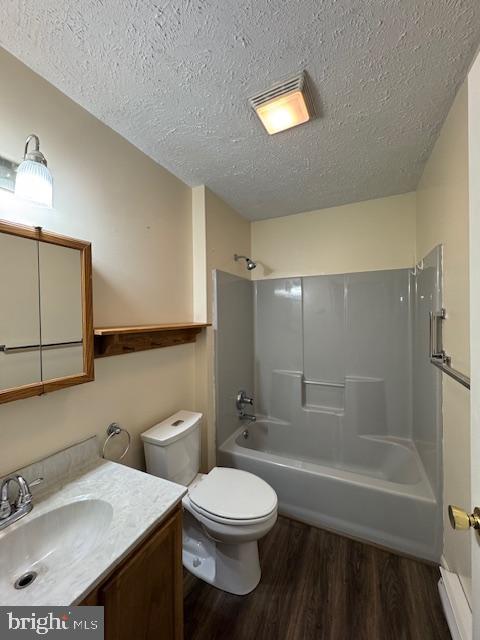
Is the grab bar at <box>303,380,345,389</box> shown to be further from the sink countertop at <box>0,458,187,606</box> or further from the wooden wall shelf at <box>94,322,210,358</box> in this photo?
the sink countertop at <box>0,458,187,606</box>

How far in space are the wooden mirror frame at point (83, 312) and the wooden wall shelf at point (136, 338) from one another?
0.07m

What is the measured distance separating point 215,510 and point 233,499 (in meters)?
0.12

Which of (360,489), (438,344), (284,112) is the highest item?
(284,112)

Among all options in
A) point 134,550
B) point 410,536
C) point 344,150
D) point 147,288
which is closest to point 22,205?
point 147,288

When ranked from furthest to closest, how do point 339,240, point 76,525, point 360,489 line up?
point 339,240 → point 360,489 → point 76,525

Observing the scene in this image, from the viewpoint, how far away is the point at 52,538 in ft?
2.96

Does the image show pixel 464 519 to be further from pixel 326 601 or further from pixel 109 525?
pixel 326 601

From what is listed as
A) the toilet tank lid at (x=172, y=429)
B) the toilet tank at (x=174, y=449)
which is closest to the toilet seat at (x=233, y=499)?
the toilet tank at (x=174, y=449)

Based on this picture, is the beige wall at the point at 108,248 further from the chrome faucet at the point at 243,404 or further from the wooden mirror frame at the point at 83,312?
the chrome faucet at the point at 243,404

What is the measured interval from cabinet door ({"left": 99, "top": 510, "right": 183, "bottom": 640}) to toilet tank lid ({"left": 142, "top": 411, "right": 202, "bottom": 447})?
46cm

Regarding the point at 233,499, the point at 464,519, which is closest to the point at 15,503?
the point at 233,499

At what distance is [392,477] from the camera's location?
2014mm

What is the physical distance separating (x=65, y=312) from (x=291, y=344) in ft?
6.35

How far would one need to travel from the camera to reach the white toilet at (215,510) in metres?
1.27
